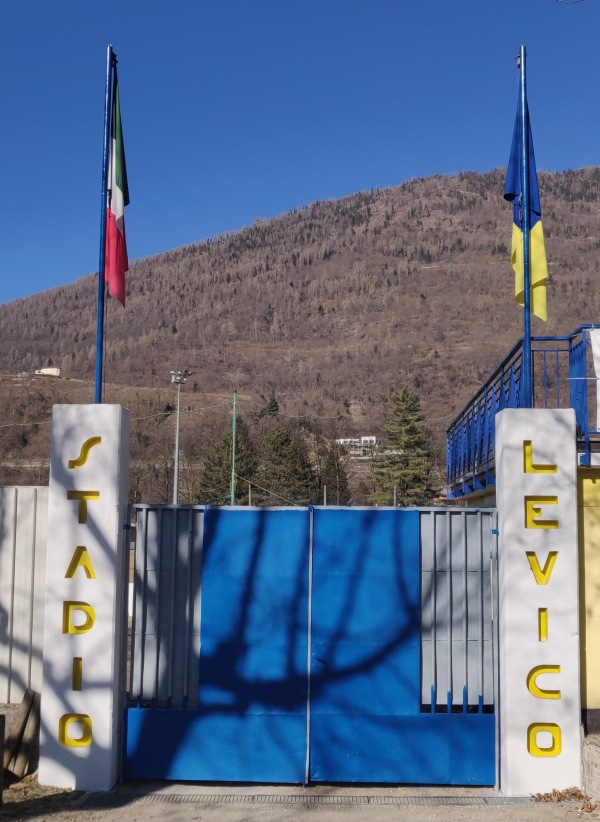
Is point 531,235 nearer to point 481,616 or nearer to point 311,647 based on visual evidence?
point 481,616

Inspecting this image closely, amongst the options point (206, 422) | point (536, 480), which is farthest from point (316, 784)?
point (206, 422)

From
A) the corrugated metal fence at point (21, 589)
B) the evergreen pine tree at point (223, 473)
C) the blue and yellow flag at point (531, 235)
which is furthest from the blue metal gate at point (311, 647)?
the evergreen pine tree at point (223, 473)

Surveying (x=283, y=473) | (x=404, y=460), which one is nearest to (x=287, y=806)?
(x=283, y=473)

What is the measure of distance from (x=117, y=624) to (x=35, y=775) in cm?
153

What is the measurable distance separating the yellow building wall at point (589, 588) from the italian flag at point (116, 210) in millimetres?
4874

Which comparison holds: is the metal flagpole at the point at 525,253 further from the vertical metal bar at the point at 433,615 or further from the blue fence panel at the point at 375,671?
the blue fence panel at the point at 375,671

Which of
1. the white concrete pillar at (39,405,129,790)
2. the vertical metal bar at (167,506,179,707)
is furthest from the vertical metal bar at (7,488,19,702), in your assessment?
the vertical metal bar at (167,506,179,707)

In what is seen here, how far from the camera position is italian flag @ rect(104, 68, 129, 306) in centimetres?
845

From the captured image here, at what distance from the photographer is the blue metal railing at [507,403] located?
847 centimetres

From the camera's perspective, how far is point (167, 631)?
7828 mm

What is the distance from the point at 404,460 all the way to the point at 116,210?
67.1 m

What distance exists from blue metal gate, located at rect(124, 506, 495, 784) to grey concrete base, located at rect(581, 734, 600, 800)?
2.59 feet

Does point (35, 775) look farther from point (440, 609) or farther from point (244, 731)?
point (440, 609)

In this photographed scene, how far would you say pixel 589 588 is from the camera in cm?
786
